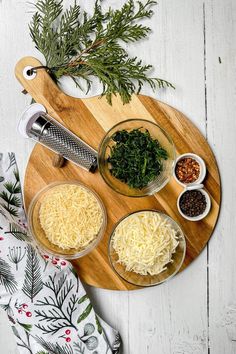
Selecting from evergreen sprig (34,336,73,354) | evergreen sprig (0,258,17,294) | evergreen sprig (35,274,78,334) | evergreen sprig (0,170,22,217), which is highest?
evergreen sprig (0,170,22,217)

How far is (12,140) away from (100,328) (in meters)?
0.92

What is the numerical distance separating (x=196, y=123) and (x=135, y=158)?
371 mm

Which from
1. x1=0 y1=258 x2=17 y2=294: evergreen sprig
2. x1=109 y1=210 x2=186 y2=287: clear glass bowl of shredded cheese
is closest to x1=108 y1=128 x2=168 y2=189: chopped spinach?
x1=109 y1=210 x2=186 y2=287: clear glass bowl of shredded cheese

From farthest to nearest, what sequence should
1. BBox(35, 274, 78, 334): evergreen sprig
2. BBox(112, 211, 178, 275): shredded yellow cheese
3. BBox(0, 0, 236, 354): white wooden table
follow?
BBox(0, 0, 236, 354): white wooden table → BBox(35, 274, 78, 334): evergreen sprig → BBox(112, 211, 178, 275): shredded yellow cheese

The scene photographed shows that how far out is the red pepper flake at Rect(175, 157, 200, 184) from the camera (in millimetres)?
2016

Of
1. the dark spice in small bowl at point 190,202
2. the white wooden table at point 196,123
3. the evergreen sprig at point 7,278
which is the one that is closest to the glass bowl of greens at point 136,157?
the dark spice in small bowl at point 190,202

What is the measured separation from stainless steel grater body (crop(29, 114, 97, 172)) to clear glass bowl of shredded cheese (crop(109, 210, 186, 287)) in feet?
0.96

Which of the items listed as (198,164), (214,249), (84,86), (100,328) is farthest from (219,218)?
(84,86)

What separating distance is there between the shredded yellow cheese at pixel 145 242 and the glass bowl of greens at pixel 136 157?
126mm

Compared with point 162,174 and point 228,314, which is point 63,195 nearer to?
point 162,174

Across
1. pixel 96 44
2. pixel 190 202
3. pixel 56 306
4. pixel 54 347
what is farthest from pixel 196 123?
pixel 54 347

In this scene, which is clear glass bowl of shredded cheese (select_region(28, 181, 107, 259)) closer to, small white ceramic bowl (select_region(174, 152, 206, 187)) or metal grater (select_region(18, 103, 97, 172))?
metal grater (select_region(18, 103, 97, 172))

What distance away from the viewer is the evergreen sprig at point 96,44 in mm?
2025

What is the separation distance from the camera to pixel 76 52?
2084mm
